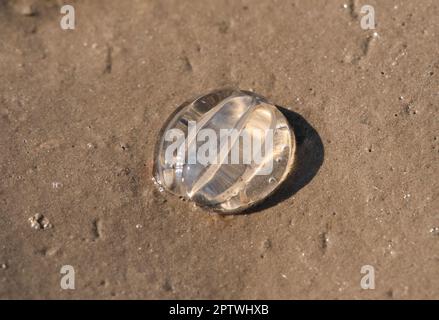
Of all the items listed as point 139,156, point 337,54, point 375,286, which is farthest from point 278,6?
point 375,286

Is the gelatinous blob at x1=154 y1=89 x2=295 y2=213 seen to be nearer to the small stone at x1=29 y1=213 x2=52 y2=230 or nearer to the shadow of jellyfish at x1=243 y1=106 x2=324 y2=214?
the shadow of jellyfish at x1=243 y1=106 x2=324 y2=214

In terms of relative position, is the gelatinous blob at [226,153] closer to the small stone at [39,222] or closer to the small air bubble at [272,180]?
the small air bubble at [272,180]

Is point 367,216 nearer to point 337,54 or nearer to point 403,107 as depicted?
point 403,107

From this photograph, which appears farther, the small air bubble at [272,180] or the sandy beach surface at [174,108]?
the small air bubble at [272,180]

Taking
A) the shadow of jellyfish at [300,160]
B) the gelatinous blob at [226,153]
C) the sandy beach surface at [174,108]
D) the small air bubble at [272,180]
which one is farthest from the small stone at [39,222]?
the small air bubble at [272,180]

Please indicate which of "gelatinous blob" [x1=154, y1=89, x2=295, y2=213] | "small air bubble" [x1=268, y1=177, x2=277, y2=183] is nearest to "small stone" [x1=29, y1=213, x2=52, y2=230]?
"gelatinous blob" [x1=154, y1=89, x2=295, y2=213]

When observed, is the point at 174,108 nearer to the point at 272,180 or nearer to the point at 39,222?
the point at 272,180
